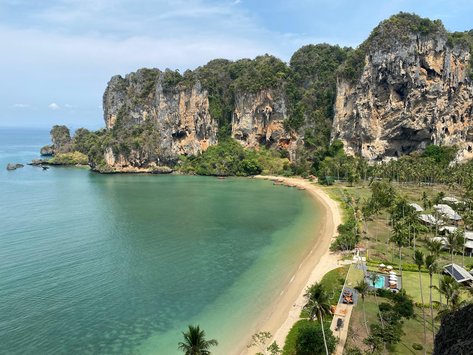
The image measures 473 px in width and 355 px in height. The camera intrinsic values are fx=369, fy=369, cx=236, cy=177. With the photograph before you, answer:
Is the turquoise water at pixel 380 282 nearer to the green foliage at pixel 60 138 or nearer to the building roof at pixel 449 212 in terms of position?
the building roof at pixel 449 212

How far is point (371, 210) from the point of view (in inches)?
2544

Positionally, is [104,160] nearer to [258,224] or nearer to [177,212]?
[177,212]

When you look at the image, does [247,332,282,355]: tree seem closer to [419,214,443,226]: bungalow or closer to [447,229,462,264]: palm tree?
[447,229,462,264]: palm tree

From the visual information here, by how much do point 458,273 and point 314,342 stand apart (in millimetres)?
23365

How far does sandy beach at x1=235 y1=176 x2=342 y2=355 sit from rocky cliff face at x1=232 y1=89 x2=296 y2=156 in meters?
73.2

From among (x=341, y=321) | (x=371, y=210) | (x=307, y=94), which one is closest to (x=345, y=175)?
(x=307, y=94)

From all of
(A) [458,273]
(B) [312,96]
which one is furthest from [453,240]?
(B) [312,96]

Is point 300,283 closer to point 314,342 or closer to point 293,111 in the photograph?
point 314,342

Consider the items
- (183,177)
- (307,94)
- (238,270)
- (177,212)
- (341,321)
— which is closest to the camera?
(341,321)

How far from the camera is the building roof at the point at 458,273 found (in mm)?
42281

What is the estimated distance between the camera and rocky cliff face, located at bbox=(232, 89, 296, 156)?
147375 millimetres

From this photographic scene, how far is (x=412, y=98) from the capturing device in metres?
117

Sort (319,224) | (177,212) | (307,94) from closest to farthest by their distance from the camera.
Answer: (319,224), (177,212), (307,94)

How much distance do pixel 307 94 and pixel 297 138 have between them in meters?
18.7
